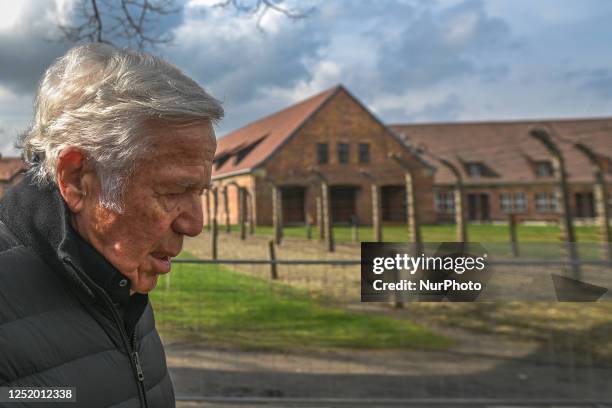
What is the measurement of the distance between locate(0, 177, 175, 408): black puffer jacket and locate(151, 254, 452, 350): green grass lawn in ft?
12.4

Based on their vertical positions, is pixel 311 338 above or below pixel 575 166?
below

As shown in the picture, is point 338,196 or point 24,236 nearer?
point 24,236

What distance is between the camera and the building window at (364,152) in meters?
36.4

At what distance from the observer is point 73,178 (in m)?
1.19

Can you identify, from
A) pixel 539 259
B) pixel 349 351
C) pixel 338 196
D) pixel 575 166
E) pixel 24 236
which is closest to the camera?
pixel 24 236

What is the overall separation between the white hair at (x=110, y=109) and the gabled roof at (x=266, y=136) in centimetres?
3137

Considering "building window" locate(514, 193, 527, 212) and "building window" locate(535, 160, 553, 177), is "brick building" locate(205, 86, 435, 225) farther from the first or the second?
"building window" locate(535, 160, 553, 177)

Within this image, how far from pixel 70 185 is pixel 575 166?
49113 mm

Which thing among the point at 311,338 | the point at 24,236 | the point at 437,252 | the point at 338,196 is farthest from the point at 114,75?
the point at 338,196

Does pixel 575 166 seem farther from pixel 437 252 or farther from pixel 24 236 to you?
pixel 24 236

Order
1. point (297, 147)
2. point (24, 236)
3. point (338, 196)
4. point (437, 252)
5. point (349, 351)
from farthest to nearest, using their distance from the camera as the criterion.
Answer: point (338, 196), point (297, 147), point (349, 351), point (437, 252), point (24, 236)

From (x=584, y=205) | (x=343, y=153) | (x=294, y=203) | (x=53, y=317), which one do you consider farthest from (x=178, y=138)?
(x=584, y=205)

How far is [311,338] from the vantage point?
649 centimetres

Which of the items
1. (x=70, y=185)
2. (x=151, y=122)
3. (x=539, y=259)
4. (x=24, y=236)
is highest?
(x=151, y=122)
